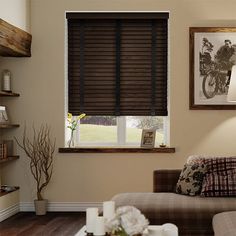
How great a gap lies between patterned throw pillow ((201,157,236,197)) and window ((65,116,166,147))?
1.83 m

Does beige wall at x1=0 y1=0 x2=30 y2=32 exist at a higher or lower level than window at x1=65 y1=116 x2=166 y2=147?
higher

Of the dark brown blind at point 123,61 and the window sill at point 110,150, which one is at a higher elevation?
the dark brown blind at point 123,61

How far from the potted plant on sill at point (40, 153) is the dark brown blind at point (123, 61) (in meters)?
0.70

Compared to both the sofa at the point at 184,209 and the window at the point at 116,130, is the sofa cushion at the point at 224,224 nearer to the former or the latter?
the sofa at the point at 184,209

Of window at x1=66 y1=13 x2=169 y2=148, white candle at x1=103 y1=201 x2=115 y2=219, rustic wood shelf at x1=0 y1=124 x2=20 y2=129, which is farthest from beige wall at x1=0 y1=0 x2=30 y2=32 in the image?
white candle at x1=103 y1=201 x2=115 y2=219

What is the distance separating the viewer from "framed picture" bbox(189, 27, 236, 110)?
6.43 meters

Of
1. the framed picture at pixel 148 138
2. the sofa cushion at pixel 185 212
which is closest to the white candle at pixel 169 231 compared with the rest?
the sofa cushion at pixel 185 212

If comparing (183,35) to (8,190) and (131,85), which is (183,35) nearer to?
(131,85)

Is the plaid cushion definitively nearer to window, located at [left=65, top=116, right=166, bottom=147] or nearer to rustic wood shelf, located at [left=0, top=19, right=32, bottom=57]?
window, located at [left=65, top=116, right=166, bottom=147]

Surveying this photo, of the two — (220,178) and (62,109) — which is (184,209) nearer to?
(220,178)

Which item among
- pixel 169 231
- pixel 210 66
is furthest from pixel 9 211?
pixel 169 231

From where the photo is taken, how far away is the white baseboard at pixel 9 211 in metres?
5.96

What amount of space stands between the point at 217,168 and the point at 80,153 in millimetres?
2108

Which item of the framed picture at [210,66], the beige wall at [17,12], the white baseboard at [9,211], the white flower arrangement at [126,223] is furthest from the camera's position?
the framed picture at [210,66]
